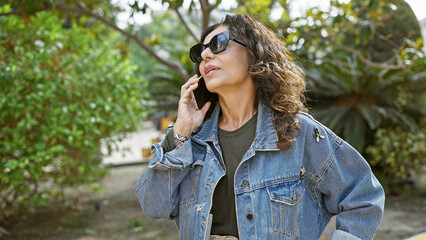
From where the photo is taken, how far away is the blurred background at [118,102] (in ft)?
15.0

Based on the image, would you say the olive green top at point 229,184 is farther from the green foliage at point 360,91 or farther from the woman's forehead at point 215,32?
the green foliage at point 360,91

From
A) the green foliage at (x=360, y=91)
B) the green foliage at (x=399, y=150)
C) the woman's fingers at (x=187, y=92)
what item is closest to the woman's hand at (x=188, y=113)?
the woman's fingers at (x=187, y=92)

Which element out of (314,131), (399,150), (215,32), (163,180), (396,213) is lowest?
(396,213)

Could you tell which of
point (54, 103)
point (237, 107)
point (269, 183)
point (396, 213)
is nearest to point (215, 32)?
point (237, 107)

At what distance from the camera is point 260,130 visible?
1832 mm

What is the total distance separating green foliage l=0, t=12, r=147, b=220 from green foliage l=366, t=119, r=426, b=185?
378 cm

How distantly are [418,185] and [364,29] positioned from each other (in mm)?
3567

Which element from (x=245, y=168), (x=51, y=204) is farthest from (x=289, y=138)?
(x=51, y=204)

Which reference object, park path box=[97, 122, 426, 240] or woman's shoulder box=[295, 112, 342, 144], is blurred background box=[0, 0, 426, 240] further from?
woman's shoulder box=[295, 112, 342, 144]

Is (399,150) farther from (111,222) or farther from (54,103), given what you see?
(54,103)

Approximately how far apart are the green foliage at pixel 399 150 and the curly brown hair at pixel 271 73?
4945 mm

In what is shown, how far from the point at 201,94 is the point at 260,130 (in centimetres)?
40

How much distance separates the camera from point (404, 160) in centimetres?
632

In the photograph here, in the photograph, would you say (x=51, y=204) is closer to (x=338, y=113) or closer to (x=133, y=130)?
(x=133, y=130)
